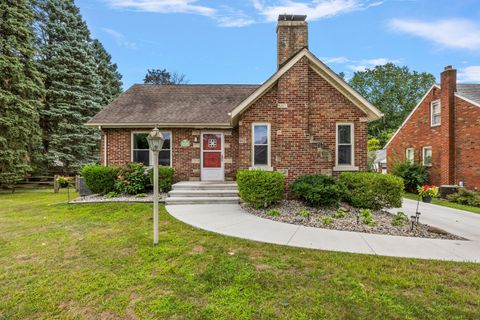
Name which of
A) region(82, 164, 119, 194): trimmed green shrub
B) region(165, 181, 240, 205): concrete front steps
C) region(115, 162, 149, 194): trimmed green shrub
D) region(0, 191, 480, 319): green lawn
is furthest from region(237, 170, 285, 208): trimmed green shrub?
region(82, 164, 119, 194): trimmed green shrub

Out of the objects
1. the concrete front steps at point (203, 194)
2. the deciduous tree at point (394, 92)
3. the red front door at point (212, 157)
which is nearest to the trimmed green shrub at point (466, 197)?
the concrete front steps at point (203, 194)

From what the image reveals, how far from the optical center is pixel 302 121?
830 centimetres

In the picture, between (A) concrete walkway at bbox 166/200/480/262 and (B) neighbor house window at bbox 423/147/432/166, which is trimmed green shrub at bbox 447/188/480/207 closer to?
(B) neighbor house window at bbox 423/147/432/166

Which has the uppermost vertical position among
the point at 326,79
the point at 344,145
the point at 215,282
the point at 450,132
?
the point at 326,79

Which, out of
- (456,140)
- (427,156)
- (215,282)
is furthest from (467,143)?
(215,282)

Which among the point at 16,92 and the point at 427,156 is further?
the point at 427,156

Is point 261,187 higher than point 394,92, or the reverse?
point 394,92

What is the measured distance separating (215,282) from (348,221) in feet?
14.1

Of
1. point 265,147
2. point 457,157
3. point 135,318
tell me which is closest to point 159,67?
point 265,147

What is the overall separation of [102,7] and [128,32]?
3.56 metres

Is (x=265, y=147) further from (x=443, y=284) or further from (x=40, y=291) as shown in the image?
(x=40, y=291)

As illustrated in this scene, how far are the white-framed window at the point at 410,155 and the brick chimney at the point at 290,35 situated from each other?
39.5 ft

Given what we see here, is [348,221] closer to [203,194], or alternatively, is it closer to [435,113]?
[203,194]

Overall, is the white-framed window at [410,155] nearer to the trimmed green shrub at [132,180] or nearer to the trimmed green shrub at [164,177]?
the trimmed green shrub at [164,177]
